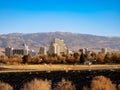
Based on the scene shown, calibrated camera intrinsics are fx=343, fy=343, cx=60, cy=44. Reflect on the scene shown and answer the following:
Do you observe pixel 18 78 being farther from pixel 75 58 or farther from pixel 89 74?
pixel 75 58

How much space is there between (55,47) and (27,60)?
299 ft

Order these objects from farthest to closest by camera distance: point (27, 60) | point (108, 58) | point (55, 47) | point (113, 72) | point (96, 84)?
point (55, 47) < point (27, 60) < point (108, 58) < point (113, 72) < point (96, 84)

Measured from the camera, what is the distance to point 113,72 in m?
51.9

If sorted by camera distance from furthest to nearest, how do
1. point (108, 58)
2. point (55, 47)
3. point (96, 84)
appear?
point (55, 47)
point (108, 58)
point (96, 84)

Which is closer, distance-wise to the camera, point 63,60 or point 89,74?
point 89,74

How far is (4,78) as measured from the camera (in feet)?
172

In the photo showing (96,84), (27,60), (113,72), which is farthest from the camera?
(27,60)

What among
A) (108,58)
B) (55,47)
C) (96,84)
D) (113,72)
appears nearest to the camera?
(96,84)

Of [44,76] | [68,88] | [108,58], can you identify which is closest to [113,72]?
[44,76]

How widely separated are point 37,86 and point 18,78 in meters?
17.2

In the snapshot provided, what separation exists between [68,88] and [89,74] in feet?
54.8

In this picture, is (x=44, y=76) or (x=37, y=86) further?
(x=44, y=76)

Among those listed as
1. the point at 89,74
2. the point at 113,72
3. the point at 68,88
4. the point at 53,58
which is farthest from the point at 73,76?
the point at 53,58

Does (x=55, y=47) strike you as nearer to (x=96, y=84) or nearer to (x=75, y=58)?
(x=75, y=58)
